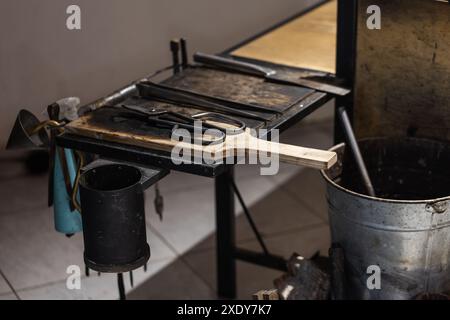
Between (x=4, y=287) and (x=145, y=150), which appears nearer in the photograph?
(x=145, y=150)

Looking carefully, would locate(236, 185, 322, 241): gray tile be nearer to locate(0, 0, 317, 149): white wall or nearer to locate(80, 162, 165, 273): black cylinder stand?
locate(0, 0, 317, 149): white wall

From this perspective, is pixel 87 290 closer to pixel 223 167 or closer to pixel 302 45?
pixel 302 45

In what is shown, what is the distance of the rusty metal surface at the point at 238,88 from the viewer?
238 cm

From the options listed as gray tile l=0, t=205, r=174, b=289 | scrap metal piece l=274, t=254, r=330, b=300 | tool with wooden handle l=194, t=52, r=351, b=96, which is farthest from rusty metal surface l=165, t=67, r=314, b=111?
gray tile l=0, t=205, r=174, b=289

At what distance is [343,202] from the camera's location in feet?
7.65

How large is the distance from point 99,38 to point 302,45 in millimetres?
1137

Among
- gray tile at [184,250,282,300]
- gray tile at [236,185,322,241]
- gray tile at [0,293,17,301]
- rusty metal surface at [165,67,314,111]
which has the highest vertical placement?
rusty metal surface at [165,67,314,111]

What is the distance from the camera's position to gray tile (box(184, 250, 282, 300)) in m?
3.23

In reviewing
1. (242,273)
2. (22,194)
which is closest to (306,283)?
(242,273)

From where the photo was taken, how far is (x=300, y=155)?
6.51ft

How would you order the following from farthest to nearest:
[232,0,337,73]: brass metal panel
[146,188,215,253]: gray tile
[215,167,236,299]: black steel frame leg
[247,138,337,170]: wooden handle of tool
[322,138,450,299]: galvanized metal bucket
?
[146,188,215,253]: gray tile
[215,167,236,299]: black steel frame leg
[232,0,337,73]: brass metal panel
[322,138,450,299]: galvanized metal bucket
[247,138,337,170]: wooden handle of tool

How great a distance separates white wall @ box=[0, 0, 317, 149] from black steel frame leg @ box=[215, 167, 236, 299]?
1.01 metres
